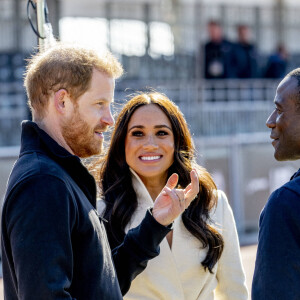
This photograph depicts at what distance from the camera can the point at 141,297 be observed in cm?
374

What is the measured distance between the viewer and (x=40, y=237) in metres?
2.45

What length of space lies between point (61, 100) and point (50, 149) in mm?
187

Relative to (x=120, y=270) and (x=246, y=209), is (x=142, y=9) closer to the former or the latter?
(x=246, y=209)

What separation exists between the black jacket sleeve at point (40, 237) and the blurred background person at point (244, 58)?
421 inches

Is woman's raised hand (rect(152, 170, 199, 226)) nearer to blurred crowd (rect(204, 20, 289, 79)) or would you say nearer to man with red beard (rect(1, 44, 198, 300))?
man with red beard (rect(1, 44, 198, 300))

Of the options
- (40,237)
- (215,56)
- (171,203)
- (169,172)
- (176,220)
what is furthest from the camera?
(215,56)

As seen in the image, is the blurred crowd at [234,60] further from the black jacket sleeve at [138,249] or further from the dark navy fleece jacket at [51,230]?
the dark navy fleece jacket at [51,230]

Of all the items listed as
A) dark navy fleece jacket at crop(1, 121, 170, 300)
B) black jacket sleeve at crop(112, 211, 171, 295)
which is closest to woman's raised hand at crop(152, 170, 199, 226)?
black jacket sleeve at crop(112, 211, 171, 295)

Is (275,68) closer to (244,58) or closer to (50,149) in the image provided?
(244,58)

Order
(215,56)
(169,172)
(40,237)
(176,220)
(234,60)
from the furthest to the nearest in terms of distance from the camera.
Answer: (234,60), (215,56), (169,172), (176,220), (40,237)

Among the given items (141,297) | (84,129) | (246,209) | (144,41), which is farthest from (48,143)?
(144,41)

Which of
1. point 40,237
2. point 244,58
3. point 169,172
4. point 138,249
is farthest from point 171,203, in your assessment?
point 244,58

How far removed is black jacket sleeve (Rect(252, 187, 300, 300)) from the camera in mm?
2721

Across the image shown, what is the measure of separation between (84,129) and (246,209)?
27.4 feet
